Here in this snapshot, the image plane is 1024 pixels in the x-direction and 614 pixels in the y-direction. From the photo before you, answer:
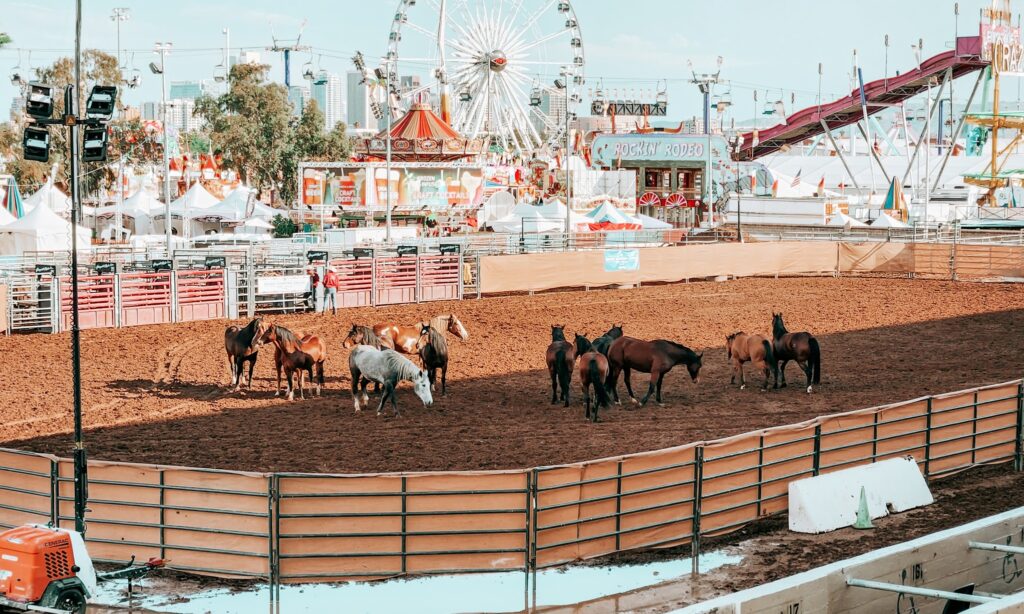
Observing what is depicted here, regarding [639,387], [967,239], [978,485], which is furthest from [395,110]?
[978,485]

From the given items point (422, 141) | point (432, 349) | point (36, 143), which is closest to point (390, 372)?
point (432, 349)

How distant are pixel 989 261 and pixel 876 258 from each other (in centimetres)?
363

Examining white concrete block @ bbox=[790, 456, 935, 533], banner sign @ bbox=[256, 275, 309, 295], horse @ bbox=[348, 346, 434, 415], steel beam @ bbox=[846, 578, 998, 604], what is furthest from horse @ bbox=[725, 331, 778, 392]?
banner sign @ bbox=[256, 275, 309, 295]

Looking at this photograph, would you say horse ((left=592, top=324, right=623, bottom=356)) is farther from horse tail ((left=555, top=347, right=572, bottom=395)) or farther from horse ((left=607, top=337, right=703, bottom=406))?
horse tail ((left=555, top=347, right=572, bottom=395))

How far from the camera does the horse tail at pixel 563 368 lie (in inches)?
720

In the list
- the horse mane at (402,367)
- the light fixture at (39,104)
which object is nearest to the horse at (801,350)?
the horse mane at (402,367)

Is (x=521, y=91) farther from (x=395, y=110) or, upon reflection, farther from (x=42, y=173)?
(x=42, y=173)

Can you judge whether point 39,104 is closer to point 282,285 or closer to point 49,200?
point 282,285

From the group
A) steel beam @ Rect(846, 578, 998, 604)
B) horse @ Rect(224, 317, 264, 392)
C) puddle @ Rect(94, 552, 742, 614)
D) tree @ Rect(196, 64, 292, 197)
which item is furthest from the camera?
tree @ Rect(196, 64, 292, 197)

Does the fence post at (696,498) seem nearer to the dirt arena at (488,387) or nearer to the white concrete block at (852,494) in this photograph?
the white concrete block at (852,494)

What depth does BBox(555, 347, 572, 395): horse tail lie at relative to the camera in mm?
18281

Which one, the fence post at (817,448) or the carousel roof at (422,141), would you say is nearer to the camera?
the fence post at (817,448)

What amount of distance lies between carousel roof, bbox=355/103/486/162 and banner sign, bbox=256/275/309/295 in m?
29.0

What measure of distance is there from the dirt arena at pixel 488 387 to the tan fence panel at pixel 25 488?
348 centimetres
